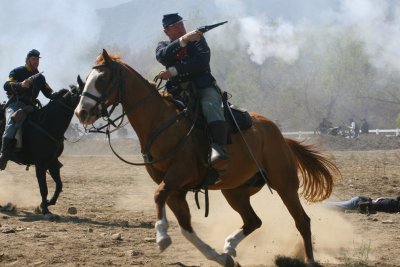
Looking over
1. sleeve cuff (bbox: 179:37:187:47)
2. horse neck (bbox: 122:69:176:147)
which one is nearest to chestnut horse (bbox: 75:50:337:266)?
horse neck (bbox: 122:69:176:147)

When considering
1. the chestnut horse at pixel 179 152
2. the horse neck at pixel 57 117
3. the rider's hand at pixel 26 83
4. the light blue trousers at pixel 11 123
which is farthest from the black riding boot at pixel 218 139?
the light blue trousers at pixel 11 123

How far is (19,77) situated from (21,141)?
116 cm

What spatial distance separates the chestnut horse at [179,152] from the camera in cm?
757

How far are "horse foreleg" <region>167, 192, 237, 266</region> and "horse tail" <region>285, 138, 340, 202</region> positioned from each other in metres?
2.31

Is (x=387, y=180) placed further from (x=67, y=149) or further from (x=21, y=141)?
(x=67, y=149)

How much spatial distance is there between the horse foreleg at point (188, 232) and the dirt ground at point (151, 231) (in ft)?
1.89

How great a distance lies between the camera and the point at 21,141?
41.2ft

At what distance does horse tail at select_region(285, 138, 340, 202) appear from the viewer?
32.2ft

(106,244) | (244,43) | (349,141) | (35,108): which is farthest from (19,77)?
(244,43)

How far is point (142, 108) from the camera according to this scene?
7.91 metres

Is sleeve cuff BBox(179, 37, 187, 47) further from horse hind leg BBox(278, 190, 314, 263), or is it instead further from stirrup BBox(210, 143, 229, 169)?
horse hind leg BBox(278, 190, 314, 263)

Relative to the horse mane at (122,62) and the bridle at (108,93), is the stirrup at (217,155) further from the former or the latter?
the bridle at (108,93)

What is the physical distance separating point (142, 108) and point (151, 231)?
3.10m

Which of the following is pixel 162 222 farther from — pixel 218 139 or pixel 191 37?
pixel 191 37
